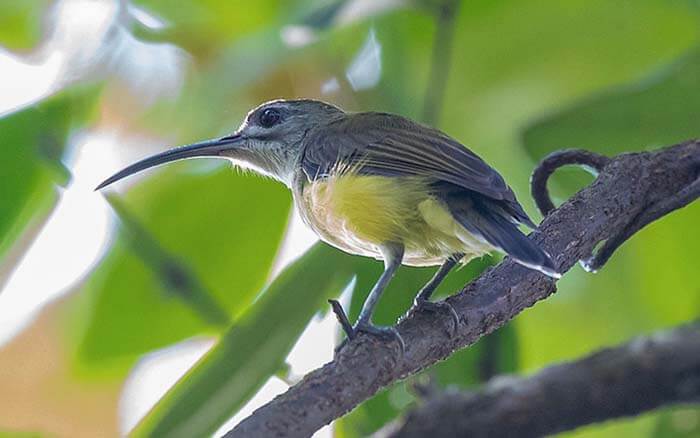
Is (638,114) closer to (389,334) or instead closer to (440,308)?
(440,308)

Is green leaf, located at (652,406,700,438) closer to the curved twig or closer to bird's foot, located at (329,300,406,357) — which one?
the curved twig

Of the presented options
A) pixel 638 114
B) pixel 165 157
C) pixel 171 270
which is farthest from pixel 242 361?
pixel 638 114

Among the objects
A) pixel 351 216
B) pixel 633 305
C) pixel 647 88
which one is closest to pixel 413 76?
pixel 351 216

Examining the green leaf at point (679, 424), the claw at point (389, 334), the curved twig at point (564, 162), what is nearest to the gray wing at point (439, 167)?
the curved twig at point (564, 162)

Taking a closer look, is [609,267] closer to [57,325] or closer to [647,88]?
[647,88]

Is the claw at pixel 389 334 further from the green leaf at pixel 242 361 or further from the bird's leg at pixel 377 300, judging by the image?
the green leaf at pixel 242 361

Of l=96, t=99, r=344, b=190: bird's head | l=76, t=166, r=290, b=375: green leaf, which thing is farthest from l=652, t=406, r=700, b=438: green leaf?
l=96, t=99, r=344, b=190: bird's head

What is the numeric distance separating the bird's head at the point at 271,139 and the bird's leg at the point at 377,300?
81 cm

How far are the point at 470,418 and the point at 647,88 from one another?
1.94 meters

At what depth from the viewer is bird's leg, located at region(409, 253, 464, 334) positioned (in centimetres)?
241

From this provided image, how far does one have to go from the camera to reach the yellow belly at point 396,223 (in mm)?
3344

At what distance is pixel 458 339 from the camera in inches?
93.0

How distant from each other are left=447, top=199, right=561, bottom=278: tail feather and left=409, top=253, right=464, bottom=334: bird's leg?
0.13 meters

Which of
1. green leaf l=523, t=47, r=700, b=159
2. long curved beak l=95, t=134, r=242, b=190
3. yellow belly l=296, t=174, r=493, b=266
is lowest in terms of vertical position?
green leaf l=523, t=47, r=700, b=159
